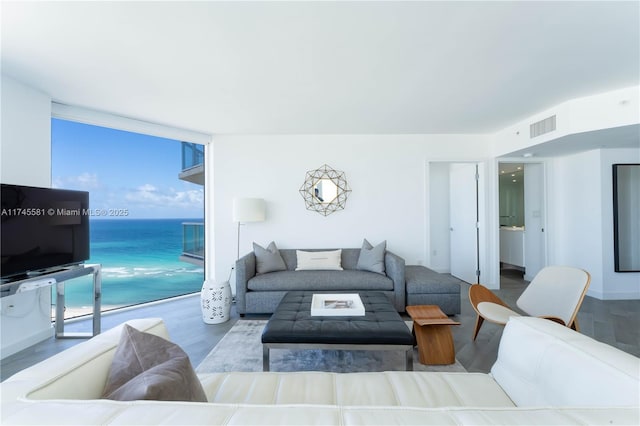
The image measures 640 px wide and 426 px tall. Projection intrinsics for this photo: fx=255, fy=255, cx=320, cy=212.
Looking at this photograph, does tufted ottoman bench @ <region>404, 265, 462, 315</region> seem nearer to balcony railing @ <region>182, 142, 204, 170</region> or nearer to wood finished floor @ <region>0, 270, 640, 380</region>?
wood finished floor @ <region>0, 270, 640, 380</region>

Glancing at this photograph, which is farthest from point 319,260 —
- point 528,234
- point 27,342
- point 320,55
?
point 528,234

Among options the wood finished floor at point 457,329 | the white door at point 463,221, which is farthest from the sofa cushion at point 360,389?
the white door at point 463,221

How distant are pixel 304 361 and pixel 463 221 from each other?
3.96m

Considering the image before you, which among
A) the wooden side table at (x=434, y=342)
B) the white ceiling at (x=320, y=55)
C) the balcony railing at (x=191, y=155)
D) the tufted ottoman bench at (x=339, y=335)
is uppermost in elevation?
the white ceiling at (x=320, y=55)

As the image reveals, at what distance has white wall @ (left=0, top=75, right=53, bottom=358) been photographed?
2.40 m

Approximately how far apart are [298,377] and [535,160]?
5129mm

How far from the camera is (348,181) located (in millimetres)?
4242

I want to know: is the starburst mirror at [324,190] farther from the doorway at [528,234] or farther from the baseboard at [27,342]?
the baseboard at [27,342]

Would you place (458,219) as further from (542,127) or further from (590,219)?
(542,127)

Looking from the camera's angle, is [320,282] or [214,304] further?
[320,282]

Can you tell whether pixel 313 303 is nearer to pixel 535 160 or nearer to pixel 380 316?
pixel 380 316

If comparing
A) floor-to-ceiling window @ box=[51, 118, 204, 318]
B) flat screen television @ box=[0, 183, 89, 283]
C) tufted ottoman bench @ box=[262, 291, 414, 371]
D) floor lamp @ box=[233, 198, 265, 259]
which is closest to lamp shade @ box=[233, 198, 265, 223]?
floor lamp @ box=[233, 198, 265, 259]

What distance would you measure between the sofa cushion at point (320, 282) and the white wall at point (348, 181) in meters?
0.95

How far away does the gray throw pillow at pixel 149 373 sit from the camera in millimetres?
757
